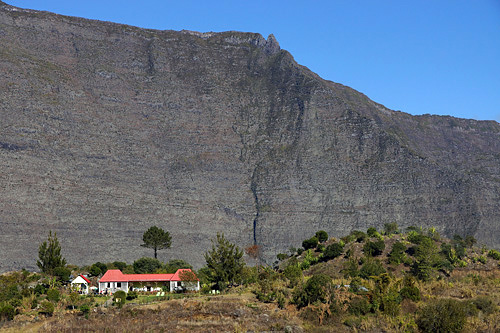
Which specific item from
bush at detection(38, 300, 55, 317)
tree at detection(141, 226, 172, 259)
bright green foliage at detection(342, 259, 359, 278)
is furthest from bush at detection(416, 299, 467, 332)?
tree at detection(141, 226, 172, 259)

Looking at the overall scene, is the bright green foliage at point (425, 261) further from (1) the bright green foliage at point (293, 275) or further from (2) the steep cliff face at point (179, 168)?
(2) the steep cliff face at point (179, 168)

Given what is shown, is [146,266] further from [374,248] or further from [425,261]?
[425,261]

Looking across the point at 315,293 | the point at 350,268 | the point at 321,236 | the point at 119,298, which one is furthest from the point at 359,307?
the point at 321,236

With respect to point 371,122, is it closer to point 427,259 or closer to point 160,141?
point 160,141

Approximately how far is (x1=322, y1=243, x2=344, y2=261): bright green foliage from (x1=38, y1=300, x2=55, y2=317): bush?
28379 millimetres

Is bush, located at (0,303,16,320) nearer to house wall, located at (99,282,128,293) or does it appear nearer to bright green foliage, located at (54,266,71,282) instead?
house wall, located at (99,282,128,293)

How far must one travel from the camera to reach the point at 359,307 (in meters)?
41.4

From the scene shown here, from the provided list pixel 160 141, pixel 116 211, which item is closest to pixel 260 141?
pixel 160 141

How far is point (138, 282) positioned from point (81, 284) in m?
5.21

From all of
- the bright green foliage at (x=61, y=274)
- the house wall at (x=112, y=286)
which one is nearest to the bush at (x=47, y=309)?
the house wall at (x=112, y=286)

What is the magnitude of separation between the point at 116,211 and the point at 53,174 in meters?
17.6

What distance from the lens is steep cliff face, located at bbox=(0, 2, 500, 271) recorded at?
488 feet

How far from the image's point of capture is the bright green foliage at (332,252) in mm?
62594

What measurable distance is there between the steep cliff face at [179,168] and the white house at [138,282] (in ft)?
257
